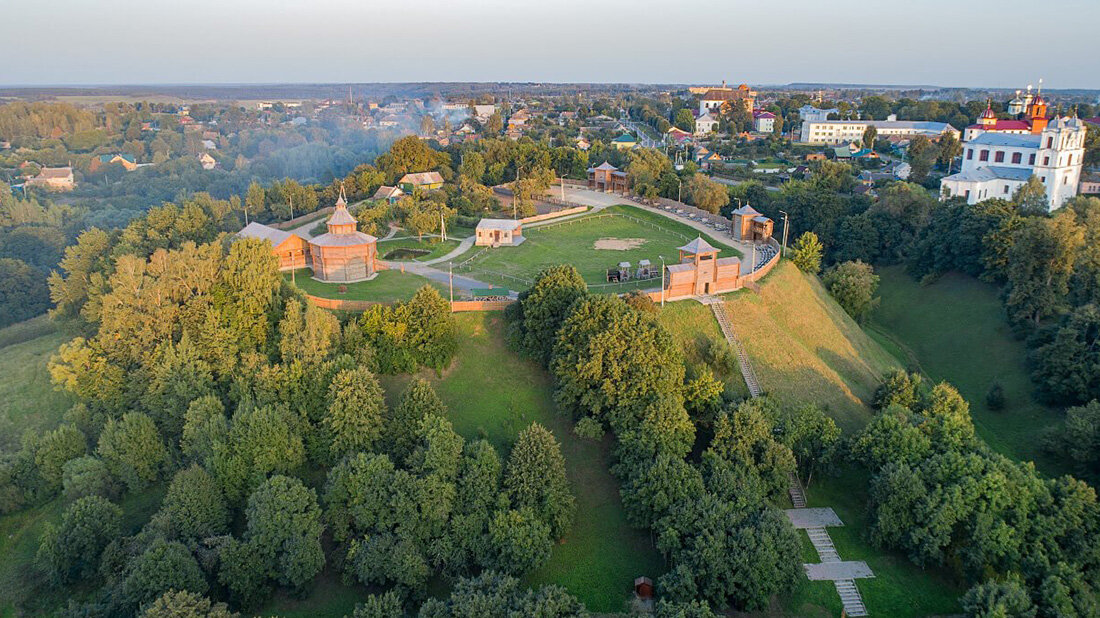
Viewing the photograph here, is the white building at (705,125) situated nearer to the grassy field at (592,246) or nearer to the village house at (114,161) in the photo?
the grassy field at (592,246)

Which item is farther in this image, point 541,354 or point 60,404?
point 60,404

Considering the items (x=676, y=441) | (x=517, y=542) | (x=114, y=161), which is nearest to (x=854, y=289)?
(x=676, y=441)

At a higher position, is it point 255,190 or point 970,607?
point 255,190

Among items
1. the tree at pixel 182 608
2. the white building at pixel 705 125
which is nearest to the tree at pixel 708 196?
the tree at pixel 182 608

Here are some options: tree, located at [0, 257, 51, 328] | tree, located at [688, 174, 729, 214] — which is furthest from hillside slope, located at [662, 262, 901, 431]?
tree, located at [0, 257, 51, 328]

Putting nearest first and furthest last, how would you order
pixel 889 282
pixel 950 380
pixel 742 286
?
pixel 742 286 → pixel 950 380 → pixel 889 282

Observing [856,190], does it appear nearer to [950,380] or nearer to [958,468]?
[950,380]

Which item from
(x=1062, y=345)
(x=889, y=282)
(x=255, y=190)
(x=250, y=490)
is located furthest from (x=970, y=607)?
(x=255, y=190)
